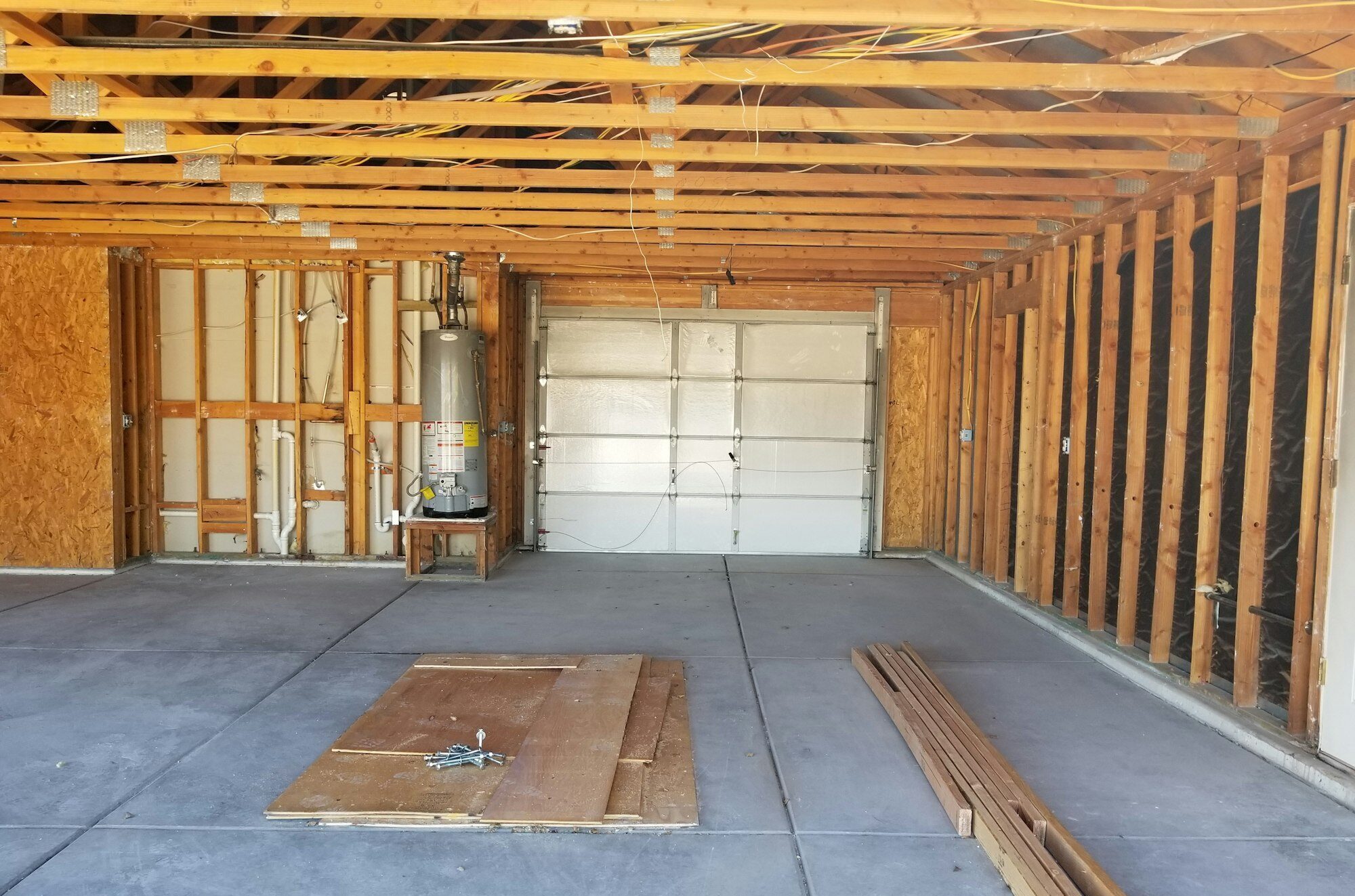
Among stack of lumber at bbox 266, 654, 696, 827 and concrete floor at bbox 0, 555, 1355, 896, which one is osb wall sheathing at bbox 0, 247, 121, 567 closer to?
concrete floor at bbox 0, 555, 1355, 896

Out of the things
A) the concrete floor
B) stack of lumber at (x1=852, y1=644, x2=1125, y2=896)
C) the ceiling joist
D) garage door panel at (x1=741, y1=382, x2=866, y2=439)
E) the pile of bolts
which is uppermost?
the ceiling joist

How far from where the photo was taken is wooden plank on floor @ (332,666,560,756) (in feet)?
10.8

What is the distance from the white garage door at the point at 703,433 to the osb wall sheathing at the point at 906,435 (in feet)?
0.72

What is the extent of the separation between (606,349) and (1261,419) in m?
5.62

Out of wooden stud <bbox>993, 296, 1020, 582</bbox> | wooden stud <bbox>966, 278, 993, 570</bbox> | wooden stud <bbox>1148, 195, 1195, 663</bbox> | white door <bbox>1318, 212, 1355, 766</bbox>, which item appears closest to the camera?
white door <bbox>1318, 212, 1355, 766</bbox>

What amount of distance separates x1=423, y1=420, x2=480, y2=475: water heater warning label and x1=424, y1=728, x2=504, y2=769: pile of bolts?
3.61 meters

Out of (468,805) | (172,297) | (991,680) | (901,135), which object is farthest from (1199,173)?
(172,297)

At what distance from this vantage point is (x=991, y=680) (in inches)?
171

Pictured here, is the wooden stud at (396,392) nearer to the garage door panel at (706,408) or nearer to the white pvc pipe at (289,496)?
the white pvc pipe at (289,496)

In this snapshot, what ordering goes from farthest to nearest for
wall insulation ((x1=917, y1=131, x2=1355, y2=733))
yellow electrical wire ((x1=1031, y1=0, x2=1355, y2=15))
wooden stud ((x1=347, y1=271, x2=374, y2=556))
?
wooden stud ((x1=347, y1=271, x2=374, y2=556)) < wall insulation ((x1=917, y1=131, x2=1355, y2=733)) < yellow electrical wire ((x1=1031, y1=0, x2=1355, y2=15))

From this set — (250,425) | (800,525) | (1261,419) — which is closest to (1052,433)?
(1261,419)

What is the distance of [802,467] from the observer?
8203mm

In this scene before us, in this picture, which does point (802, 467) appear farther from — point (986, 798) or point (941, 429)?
point (986, 798)

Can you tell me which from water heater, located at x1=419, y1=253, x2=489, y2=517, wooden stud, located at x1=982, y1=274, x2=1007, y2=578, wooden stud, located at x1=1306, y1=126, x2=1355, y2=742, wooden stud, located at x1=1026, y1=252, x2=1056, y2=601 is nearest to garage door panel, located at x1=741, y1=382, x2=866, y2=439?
wooden stud, located at x1=982, y1=274, x2=1007, y2=578
